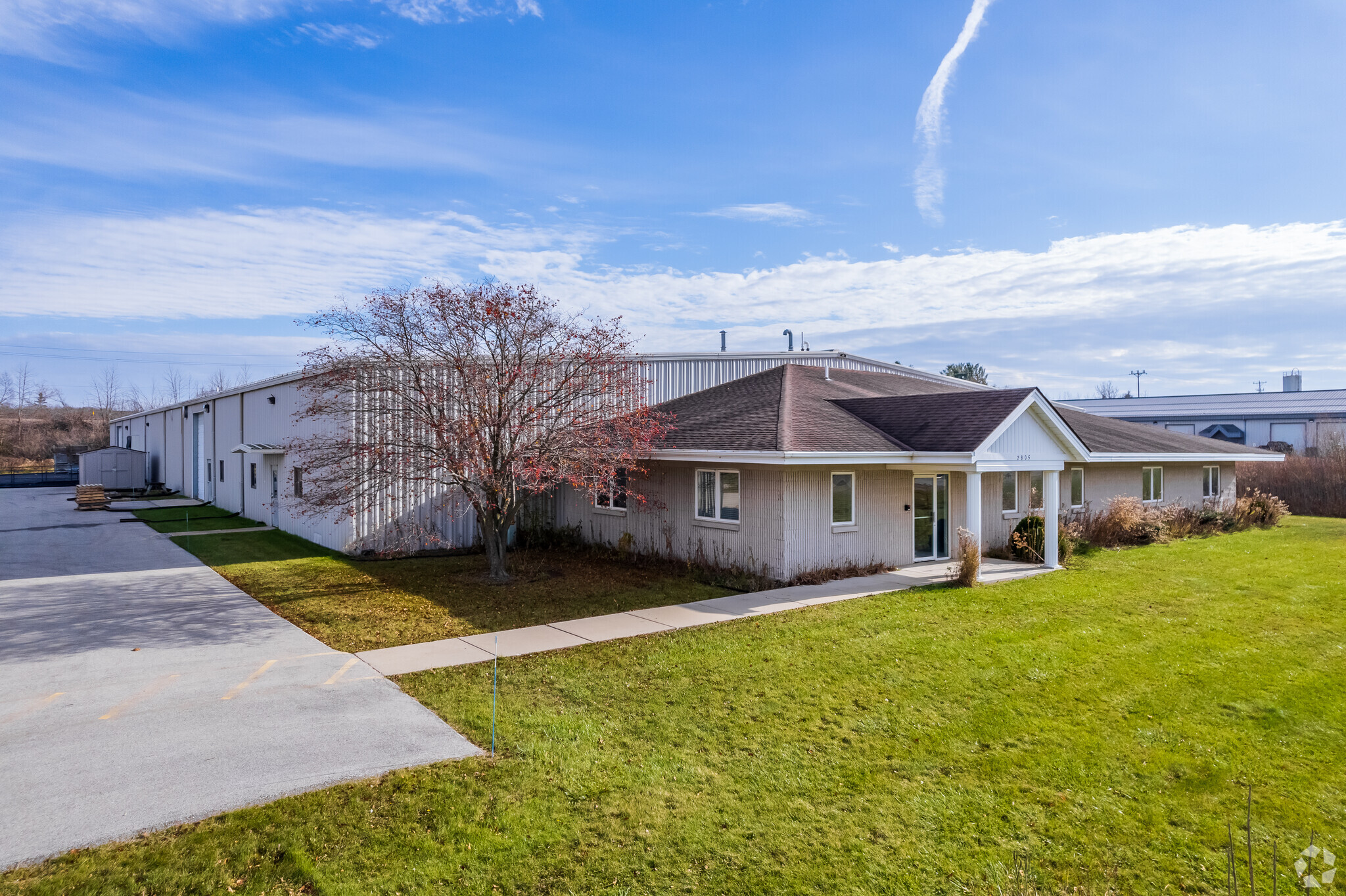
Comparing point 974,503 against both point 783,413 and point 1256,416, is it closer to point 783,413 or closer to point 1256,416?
point 783,413

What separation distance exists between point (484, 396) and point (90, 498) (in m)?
23.4

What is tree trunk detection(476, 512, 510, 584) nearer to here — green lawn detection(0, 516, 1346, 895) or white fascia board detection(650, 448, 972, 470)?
white fascia board detection(650, 448, 972, 470)

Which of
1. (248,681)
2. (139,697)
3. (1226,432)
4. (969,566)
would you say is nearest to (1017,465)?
(969,566)

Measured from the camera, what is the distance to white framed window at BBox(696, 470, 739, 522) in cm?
1541

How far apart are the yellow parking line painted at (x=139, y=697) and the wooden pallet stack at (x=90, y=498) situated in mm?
24302

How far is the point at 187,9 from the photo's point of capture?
13320 mm

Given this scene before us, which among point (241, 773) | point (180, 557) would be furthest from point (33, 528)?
point (241, 773)

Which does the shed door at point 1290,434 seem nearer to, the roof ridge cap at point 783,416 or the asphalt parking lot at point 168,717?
the roof ridge cap at point 783,416

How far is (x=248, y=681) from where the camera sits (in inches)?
335

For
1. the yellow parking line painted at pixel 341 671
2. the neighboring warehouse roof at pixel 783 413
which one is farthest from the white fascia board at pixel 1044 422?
the yellow parking line painted at pixel 341 671

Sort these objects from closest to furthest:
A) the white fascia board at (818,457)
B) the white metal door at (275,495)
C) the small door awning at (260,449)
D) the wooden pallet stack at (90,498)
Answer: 1. the white fascia board at (818,457)
2. the small door awning at (260,449)
3. the white metal door at (275,495)
4. the wooden pallet stack at (90,498)

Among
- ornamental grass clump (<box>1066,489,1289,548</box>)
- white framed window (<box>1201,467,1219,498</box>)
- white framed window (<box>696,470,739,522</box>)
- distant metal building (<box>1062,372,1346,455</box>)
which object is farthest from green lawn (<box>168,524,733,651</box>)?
distant metal building (<box>1062,372,1346,455</box>)

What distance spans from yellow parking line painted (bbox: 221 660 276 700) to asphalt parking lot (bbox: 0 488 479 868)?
3cm

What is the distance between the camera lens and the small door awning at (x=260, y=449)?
20.4 meters
